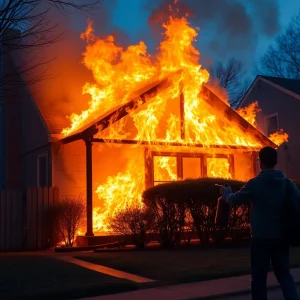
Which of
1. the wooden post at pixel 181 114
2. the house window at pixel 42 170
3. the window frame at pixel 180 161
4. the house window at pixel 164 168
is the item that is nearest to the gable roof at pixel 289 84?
the window frame at pixel 180 161

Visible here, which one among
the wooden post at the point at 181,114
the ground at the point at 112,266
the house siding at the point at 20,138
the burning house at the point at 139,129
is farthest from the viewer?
the house siding at the point at 20,138

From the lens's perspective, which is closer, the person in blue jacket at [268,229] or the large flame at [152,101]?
the person in blue jacket at [268,229]

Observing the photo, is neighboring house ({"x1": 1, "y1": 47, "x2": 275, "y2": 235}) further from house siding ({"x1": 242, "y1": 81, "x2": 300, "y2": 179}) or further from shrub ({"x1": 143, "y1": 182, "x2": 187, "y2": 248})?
house siding ({"x1": 242, "y1": 81, "x2": 300, "y2": 179})

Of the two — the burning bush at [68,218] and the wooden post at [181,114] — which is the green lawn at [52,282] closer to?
the burning bush at [68,218]

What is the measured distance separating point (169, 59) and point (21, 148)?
19.8 ft

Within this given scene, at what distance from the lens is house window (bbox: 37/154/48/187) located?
50.5 ft

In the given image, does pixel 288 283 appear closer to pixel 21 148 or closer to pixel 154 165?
pixel 154 165

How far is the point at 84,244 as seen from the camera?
43.3 feet

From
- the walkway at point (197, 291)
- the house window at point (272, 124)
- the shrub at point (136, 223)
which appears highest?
the house window at point (272, 124)

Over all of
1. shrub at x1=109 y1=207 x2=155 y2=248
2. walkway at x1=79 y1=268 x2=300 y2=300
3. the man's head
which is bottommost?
walkway at x1=79 y1=268 x2=300 y2=300

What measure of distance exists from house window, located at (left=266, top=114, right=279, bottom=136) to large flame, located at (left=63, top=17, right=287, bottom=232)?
32.8 ft

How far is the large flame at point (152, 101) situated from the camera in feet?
49.3

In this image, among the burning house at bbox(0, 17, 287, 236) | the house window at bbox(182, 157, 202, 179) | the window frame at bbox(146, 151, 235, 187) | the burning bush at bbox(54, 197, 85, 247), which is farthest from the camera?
the house window at bbox(182, 157, 202, 179)

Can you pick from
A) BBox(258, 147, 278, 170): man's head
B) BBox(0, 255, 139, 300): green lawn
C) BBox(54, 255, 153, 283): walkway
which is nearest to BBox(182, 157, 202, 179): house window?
BBox(54, 255, 153, 283): walkway
